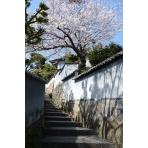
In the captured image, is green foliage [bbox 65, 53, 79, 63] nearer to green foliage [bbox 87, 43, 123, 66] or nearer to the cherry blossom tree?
the cherry blossom tree

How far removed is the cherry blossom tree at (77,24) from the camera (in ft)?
53.3

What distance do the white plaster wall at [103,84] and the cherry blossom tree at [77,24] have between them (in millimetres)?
4333

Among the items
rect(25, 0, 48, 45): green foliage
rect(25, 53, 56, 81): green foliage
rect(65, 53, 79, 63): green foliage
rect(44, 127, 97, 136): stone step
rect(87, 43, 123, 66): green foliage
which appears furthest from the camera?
rect(65, 53, 79, 63): green foliage

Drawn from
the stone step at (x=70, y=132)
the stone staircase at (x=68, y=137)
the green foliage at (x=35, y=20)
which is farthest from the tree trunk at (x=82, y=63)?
the green foliage at (x=35, y=20)

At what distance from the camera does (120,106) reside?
22.3ft

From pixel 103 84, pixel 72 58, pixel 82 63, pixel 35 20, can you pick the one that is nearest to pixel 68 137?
pixel 103 84

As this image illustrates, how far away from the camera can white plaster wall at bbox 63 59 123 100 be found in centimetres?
713

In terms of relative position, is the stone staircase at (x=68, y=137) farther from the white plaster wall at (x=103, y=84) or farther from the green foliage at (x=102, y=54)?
the green foliage at (x=102, y=54)

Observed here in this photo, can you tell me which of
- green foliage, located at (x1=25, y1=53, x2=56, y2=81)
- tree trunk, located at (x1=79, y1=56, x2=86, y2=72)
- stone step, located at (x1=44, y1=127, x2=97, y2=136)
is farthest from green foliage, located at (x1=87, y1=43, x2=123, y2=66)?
stone step, located at (x1=44, y1=127, x2=97, y2=136)

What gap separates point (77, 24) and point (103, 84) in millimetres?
8497

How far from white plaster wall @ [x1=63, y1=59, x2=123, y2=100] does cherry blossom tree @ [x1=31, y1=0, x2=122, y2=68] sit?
171 inches
